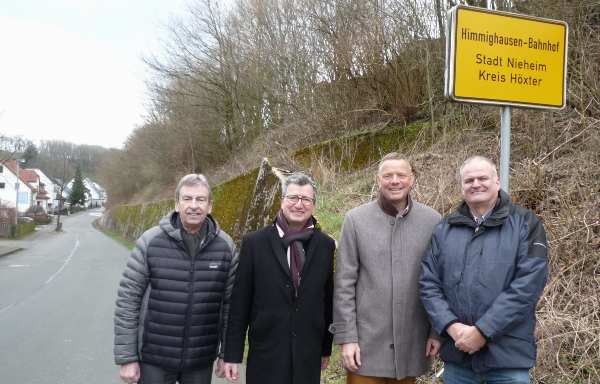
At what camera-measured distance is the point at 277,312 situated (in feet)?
9.37

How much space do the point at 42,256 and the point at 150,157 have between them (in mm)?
11788

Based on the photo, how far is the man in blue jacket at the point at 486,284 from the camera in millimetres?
2420

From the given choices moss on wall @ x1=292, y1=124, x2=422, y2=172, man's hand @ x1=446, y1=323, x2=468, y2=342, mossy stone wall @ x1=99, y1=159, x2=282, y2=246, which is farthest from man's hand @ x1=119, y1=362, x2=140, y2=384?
moss on wall @ x1=292, y1=124, x2=422, y2=172

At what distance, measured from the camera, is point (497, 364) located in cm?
244

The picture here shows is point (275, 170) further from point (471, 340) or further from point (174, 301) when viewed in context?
point (471, 340)

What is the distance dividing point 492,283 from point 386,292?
1.91 ft

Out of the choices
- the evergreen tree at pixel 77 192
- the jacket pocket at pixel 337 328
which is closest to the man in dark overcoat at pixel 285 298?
the jacket pocket at pixel 337 328

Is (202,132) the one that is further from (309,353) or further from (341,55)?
(309,353)

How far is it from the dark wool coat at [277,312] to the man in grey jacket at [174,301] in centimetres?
22

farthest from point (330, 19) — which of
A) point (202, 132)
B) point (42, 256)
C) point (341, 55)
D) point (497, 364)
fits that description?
point (42, 256)

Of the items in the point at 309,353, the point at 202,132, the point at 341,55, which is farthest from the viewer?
the point at 202,132

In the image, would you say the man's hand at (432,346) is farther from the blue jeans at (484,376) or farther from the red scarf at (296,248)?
the red scarf at (296,248)

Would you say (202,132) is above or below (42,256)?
above

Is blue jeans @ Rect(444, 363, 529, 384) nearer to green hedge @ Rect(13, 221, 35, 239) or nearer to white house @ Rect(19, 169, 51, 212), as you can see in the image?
green hedge @ Rect(13, 221, 35, 239)
